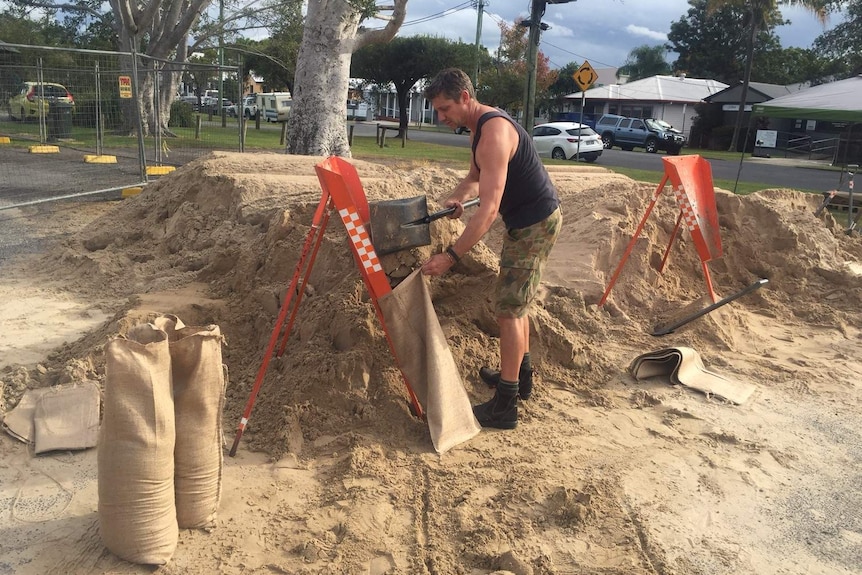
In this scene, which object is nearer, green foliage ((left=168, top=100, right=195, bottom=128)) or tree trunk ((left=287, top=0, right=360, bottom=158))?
tree trunk ((left=287, top=0, right=360, bottom=158))

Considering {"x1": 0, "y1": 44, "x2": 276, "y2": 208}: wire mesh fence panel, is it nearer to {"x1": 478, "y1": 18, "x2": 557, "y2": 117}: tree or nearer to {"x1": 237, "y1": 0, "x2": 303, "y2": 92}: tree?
{"x1": 237, "y1": 0, "x2": 303, "y2": 92}: tree

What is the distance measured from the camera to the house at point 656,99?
42.1 meters

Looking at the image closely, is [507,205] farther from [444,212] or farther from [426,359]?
[426,359]

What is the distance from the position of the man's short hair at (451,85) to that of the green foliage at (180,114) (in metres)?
21.0

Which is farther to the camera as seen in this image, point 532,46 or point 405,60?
point 405,60

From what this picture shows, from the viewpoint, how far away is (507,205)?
380cm

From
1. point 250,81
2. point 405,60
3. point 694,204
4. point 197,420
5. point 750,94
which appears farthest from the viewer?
point 250,81

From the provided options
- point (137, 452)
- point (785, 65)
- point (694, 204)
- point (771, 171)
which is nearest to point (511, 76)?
point (771, 171)

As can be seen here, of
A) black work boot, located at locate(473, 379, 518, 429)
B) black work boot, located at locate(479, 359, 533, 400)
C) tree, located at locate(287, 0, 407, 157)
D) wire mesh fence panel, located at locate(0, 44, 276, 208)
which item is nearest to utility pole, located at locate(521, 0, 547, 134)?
tree, located at locate(287, 0, 407, 157)

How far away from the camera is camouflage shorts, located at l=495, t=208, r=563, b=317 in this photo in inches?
148

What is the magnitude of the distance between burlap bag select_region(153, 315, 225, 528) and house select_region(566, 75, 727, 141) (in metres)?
42.2

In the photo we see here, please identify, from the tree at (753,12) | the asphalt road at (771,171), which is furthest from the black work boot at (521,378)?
the tree at (753,12)

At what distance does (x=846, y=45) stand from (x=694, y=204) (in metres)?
50.4

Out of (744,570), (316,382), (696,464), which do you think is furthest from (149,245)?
(744,570)
